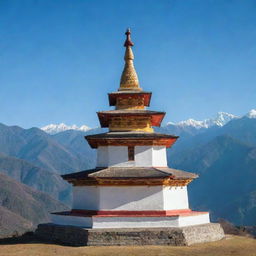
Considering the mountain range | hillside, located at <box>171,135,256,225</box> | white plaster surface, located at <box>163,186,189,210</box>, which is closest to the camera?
white plaster surface, located at <box>163,186,189,210</box>

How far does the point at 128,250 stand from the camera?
17.8m

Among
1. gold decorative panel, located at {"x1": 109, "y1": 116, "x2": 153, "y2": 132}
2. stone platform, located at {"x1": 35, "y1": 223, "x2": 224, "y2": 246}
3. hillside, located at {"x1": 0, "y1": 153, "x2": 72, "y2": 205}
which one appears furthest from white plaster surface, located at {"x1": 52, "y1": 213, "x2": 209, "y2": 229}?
hillside, located at {"x1": 0, "y1": 153, "x2": 72, "y2": 205}

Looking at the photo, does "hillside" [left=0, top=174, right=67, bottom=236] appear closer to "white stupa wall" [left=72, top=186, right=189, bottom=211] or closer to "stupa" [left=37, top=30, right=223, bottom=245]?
"stupa" [left=37, top=30, right=223, bottom=245]

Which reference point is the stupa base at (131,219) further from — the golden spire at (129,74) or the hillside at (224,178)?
the hillside at (224,178)

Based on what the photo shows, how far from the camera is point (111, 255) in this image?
55.7ft

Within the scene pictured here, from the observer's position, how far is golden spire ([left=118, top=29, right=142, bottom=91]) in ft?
82.5

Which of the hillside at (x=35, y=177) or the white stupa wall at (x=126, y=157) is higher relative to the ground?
the hillside at (x=35, y=177)

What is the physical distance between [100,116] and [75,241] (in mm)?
7120

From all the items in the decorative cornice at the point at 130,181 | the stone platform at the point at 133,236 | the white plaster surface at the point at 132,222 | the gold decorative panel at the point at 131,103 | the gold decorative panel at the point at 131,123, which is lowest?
the stone platform at the point at 133,236

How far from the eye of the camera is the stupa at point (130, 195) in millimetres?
19328

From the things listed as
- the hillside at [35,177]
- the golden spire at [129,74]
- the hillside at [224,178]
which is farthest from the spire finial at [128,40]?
the hillside at [35,177]

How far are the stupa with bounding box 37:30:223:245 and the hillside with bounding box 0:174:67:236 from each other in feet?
214

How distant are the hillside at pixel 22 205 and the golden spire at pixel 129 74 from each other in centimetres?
6402

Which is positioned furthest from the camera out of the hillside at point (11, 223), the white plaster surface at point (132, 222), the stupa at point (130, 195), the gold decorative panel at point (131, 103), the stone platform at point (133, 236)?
the hillside at point (11, 223)
